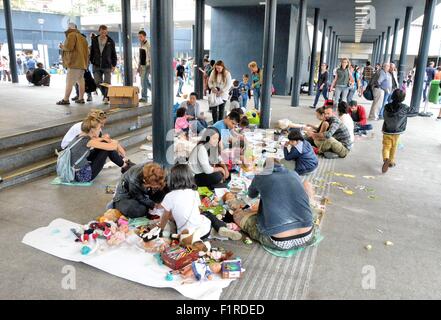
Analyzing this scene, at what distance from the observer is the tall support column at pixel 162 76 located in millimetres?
5148

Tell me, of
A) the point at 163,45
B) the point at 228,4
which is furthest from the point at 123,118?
the point at 228,4

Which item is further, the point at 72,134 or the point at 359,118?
the point at 359,118

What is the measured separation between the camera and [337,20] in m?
20.7

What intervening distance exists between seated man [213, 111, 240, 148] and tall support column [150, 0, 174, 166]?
86cm

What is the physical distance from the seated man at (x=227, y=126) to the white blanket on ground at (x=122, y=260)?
9.41 ft

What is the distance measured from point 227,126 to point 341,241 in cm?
291

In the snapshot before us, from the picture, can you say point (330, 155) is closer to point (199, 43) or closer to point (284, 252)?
point (284, 252)

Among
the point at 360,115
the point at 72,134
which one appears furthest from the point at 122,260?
the point at 360,115

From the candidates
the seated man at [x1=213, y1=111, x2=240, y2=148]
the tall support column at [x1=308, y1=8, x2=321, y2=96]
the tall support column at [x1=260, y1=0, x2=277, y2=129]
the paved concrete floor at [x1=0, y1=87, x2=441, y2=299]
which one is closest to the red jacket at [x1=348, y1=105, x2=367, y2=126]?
the tall support column at [x1=260, y1=0, x2=277, y2=129]

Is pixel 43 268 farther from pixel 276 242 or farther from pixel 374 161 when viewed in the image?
pixel 374 161

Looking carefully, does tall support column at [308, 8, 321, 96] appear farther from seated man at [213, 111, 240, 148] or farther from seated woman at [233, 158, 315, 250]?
seated woman at [233, 158, 315, 250]

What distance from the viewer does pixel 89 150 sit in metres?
5.07

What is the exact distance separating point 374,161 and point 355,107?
9.79 feet

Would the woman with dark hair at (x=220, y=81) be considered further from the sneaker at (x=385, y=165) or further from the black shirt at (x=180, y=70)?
the black shirt at (x=180, y=70)
